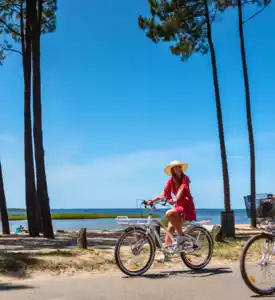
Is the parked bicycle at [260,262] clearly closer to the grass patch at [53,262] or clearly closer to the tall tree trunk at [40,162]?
the grass patch at [53,262]

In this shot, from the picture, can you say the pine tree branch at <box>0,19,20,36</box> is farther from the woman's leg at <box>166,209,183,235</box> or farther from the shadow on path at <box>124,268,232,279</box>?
the shadow on path at <box>124,268,232,279</box>

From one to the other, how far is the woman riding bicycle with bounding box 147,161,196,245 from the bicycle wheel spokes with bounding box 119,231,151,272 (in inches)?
19.2

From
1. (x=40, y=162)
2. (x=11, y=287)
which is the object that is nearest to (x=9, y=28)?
(x=40, y=162)

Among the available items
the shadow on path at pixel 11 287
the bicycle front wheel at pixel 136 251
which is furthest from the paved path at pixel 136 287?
the bicycle front wheel at pixel 136 251

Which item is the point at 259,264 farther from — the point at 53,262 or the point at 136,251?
the point at 53,262

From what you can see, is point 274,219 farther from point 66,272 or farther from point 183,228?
point 66,272

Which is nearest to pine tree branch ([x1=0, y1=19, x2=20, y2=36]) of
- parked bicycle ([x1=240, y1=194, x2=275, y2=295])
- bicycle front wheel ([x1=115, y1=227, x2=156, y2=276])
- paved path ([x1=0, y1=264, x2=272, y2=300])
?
bicycle front wheel ([x1=115, y1=227, x2=156, y2=276])

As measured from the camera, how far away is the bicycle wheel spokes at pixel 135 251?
6.52m

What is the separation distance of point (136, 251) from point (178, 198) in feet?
3.19

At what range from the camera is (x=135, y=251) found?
6.54 metres

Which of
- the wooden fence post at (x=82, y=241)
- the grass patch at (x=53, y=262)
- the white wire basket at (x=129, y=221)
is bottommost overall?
the grass patch at (x=53, y=262)

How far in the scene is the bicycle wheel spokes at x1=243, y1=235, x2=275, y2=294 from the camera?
17.1 feet

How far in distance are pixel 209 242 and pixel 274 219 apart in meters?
1.73

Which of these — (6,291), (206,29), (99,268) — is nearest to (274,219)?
(99,268)
